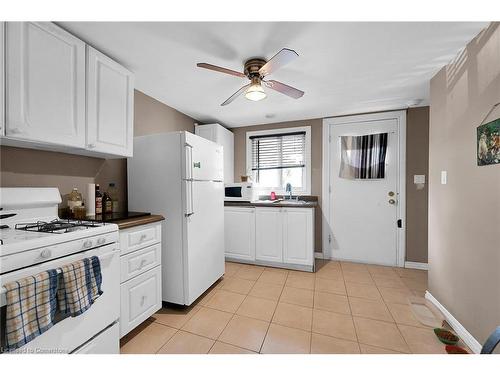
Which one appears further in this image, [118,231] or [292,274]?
[292,274]

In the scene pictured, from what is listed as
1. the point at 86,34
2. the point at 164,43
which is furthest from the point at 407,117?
the point at 86,34

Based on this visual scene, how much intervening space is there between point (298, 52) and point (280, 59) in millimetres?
395

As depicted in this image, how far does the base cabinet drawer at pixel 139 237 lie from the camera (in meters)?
1.53

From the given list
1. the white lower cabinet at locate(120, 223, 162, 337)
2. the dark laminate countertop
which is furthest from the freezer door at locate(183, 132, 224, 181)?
the white lower cabinet at locate(120, 223, 162, 337)

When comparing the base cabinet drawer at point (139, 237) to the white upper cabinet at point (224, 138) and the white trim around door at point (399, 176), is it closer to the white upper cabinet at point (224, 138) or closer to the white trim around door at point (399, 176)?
the white upper cabinet at point (224, 138)

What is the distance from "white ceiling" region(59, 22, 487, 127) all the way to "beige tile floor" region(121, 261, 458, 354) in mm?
2244

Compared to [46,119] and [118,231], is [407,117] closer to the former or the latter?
[118,231]

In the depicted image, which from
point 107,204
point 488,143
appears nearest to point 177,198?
point 107,204

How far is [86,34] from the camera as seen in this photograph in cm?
151

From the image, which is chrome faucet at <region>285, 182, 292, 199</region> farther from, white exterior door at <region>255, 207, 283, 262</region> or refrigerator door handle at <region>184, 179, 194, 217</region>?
refrigerator door handle at <region>184, 179, 194, 217</region>

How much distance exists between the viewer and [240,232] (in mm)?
3203

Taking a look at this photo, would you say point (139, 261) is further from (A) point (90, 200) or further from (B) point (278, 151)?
(B) point (278, 151)
